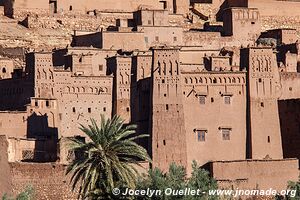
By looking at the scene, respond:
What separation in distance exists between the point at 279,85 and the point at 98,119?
7.71m

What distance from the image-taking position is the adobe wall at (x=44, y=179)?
52.4 metres

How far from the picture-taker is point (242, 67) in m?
58.2

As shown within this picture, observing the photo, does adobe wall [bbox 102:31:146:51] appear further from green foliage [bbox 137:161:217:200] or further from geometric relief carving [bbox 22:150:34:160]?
green foliage [bbox 137:161:217:200]

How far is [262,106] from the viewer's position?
188 feet

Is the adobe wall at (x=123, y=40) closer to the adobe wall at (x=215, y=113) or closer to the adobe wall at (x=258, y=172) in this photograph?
the adobe wall at (x=215, y=113)

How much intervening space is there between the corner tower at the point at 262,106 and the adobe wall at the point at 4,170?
33.7ft

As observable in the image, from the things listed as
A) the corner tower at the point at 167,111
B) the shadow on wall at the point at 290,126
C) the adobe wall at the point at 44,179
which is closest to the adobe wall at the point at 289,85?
the shadow on wall at the point at 290,126

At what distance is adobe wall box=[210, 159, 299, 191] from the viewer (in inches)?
2148

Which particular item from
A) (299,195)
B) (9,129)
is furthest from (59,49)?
(299,195)

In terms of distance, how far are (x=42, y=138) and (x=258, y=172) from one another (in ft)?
27.8

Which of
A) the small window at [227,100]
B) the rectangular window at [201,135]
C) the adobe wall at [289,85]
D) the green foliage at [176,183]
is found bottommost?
the green foliage at [176,183]

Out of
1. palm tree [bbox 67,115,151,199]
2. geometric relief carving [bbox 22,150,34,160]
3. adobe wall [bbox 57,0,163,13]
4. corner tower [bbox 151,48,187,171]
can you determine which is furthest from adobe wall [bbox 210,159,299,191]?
adobe wall [bbox 57,0,163,13]

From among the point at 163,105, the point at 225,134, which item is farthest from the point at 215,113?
the point at 163,105

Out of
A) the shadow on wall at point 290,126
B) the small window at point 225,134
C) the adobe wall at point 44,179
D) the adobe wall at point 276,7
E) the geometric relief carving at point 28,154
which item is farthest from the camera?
the adobe wall at point 276,7
